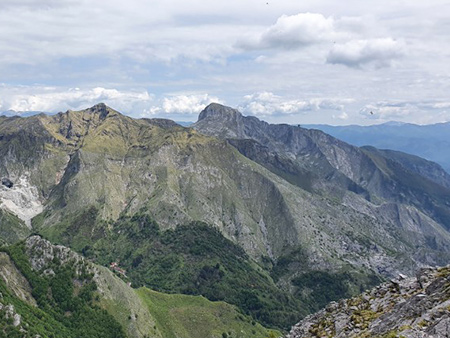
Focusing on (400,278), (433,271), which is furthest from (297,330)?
(433,271)

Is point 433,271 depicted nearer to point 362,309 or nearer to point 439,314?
point 362,309

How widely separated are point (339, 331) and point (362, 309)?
6732 mm

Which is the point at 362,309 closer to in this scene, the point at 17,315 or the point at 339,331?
the point at 339,331

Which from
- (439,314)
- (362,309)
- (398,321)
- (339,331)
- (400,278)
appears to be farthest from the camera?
(400,278)

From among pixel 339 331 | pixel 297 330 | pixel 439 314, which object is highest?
pixel 439 314

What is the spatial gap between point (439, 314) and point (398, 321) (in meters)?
6.32

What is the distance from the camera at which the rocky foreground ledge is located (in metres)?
43.5

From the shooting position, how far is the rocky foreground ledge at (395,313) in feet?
143

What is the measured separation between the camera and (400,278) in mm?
70188

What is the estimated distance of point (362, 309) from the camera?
214ft

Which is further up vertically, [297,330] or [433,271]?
[433,271]

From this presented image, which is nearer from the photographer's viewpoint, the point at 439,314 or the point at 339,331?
the point at 439,314

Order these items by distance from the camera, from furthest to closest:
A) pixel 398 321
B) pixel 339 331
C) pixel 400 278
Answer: pixel 400 278 < pixel 339 331 < pixel 398 321

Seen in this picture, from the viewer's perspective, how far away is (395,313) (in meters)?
52.6
